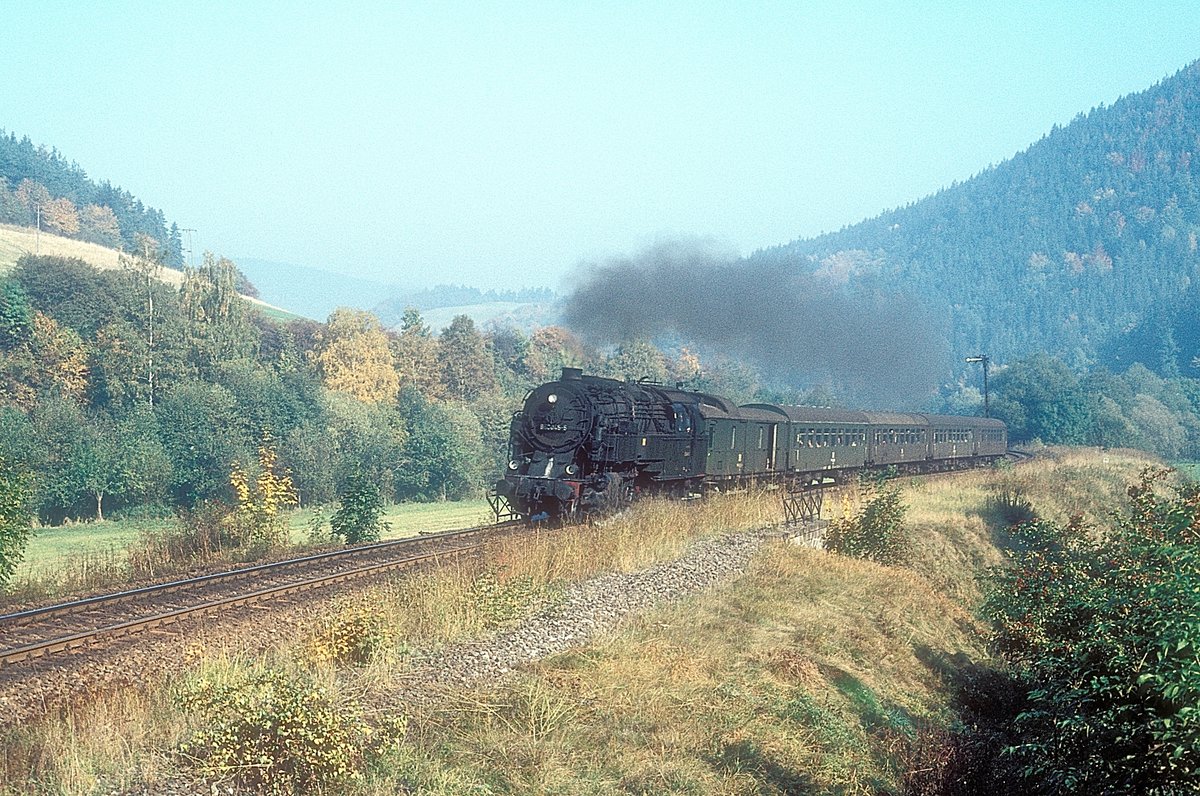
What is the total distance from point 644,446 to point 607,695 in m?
12.8

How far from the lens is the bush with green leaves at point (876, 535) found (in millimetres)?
21500

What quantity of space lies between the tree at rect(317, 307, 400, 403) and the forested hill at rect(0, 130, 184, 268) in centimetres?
5311

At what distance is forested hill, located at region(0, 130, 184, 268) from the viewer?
124812 mm

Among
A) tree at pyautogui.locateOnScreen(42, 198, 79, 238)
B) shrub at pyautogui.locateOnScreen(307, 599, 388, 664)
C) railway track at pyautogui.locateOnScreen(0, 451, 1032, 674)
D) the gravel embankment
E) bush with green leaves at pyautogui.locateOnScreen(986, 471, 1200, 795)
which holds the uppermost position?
tree at pyautogui.locateOnScreen(42, 198, 79, 238)

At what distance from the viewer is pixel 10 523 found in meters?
14.9

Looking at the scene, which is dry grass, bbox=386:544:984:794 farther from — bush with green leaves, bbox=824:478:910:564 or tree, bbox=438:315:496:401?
tree, bbox=438:315:496:401

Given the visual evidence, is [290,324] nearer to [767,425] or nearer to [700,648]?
[767,425]

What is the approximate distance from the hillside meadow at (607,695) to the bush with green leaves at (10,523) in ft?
19.5

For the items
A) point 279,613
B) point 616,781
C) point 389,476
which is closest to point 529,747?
point 616,781

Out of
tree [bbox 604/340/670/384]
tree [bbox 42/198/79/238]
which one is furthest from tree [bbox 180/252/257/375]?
tree [bbox 42/198/79/238]

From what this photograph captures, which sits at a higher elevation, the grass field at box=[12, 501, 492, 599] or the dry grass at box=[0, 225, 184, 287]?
the dry grass at box=[0, 225, 184, 287]

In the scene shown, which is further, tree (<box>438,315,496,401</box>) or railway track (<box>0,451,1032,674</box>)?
tree (<box>438,315,496,401</box>)

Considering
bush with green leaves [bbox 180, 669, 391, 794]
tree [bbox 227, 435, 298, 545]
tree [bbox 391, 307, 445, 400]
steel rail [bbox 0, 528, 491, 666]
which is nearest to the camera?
bush with green leaves [bbox 180, 669, 391, 794]

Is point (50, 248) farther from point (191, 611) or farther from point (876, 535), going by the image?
point (191, 611)
